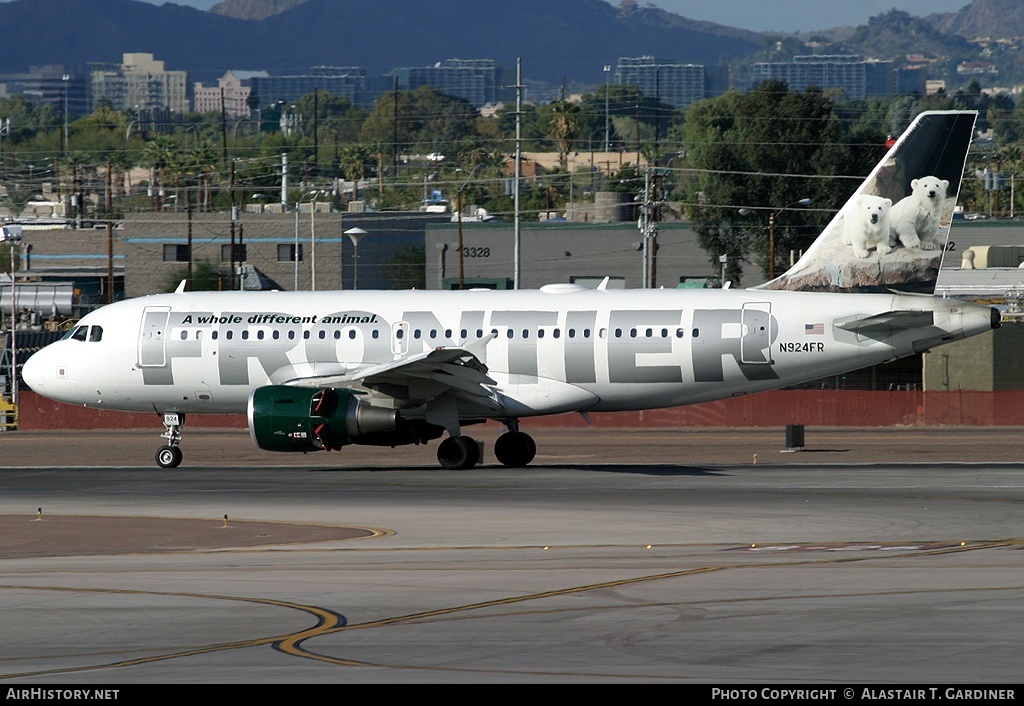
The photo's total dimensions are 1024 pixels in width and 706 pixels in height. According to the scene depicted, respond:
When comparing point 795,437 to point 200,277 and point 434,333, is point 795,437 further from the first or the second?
point 200,277

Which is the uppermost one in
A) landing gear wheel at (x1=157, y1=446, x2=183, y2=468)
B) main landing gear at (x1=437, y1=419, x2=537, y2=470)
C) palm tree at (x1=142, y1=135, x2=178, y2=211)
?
palm tree at (x1=142, y1=135, x2=178, y2=211)

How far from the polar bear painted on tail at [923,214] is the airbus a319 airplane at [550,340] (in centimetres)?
4

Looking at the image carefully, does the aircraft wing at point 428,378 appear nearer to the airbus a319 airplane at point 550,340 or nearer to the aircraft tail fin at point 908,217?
the airbus a319 airplane at point 550,340

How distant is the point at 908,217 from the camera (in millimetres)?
32500

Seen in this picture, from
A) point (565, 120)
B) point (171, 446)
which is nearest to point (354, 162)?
point (565, 120)

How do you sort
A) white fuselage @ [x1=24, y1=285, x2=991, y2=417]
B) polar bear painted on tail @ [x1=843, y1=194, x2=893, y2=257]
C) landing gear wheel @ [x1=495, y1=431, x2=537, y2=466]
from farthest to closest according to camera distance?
landing gear wheel @ [x1=495, y1=431, x2=537, y2=466], polar bear painted on tail @ [x1=843, y1=194, x2=893, y2=257], white fuselage @ [x1=24, y1=285, x2=991, y2=417]

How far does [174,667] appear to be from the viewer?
1284 centimetres

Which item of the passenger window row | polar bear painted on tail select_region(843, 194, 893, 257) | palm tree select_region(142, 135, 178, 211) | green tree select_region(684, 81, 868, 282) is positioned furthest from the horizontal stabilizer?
palm tree select_region(142, 135, 178, 211)

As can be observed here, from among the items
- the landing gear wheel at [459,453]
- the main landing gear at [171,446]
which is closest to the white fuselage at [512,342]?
the main landing gear at [171,446]

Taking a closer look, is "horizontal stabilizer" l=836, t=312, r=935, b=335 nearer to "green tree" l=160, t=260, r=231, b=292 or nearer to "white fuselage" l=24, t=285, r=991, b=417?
"white fuselage" l=24, t=285, r=991, b=417

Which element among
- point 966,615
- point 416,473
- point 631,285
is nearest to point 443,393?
point 416,473

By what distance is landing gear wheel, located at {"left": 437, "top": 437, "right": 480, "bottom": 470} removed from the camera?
109 feet
